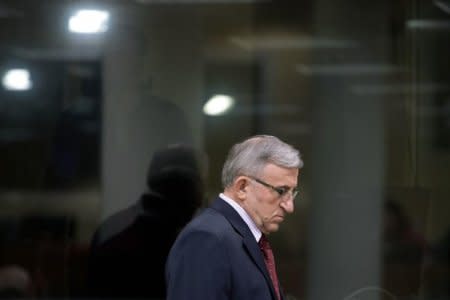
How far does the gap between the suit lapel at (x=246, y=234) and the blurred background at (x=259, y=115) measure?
1774 millimetres

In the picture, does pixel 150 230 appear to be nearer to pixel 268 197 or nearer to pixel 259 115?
pixel 259 115

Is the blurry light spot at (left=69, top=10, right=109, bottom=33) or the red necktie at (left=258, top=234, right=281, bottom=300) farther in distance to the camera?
the blurry light spot at (left=69, top=10, right=109, bottom=33)

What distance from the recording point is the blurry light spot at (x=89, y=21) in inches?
215

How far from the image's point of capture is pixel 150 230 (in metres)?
5.33

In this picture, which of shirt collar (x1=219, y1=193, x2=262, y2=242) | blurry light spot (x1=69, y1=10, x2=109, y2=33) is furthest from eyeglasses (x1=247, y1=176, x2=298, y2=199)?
blurry light spot (x1=69, y1=10, x2=109, y2=33)

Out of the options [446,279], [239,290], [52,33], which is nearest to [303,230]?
[446,279]

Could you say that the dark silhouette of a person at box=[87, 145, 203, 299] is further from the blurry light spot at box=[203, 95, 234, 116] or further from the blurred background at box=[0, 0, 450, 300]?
the blurry light spot at box=[203, 95, 234, 116]

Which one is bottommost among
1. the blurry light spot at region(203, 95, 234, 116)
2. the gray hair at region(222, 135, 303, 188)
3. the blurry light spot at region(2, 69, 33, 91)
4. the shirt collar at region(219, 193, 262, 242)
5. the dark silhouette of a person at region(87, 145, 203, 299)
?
the dark silhouette of a person at region(87, 145, 203, 299)

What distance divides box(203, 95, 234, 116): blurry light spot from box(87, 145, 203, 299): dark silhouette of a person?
0.70 feet

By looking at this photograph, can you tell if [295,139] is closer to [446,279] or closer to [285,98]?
[285,98]

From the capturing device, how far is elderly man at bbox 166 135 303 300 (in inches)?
136

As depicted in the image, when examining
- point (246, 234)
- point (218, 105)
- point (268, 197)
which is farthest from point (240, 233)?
Result: point (218, 105)

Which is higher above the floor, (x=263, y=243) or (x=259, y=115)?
(x=259, y=115)

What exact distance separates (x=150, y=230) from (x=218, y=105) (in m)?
0.67
